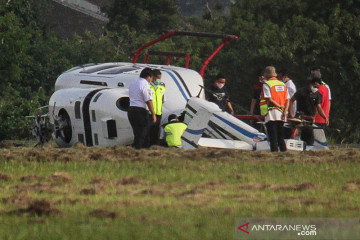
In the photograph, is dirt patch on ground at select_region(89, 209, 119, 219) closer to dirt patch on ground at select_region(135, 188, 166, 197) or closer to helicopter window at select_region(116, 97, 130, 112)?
dirt patch on ground at select_region(135, 188, 166, 197)

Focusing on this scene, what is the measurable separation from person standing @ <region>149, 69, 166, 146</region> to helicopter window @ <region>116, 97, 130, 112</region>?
42.7 inches

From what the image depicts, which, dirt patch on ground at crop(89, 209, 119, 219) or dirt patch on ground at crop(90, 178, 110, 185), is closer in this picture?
dirt patch on ground at crop(89, 209, 119, 219)

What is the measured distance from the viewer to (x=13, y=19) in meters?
54.2

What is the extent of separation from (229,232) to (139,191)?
3471 mm

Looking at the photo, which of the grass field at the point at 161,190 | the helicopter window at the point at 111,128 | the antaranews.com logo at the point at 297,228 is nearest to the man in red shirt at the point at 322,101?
the grass field at the point at 161,190

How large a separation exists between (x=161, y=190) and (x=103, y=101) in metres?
9.66

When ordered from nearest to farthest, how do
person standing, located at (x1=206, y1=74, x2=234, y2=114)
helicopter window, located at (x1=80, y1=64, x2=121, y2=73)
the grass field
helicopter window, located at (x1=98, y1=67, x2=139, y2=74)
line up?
the grass field < person standing, located at (x1=206, y1=74, x2=234, y2=114) < helicopter window, located at (x1=98, y1=67, x2=139, y2=74) < helicopter window, located at (x1=80, y1=64, x2=121, y2=73)

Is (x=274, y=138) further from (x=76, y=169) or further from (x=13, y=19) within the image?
(x=13, y=19)

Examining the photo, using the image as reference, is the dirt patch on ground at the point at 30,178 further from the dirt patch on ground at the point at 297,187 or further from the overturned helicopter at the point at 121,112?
the overturned helicopter at the point at 121,112

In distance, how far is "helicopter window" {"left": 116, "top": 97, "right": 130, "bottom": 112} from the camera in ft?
76.4

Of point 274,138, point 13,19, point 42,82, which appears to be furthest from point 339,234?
point 42,82

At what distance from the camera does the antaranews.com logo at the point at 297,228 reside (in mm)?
9914

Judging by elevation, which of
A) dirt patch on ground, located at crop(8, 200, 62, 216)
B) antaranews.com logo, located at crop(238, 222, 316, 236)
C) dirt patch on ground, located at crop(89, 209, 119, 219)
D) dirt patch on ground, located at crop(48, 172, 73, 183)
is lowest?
dirt patch on ground, located at crop(48, 172, 73, 183)

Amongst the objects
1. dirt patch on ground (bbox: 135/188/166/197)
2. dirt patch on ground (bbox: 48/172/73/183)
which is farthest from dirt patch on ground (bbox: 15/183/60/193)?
dirt patch on ground (bbox: 135/188/166/197)
